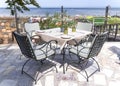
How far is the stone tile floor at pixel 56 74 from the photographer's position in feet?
9.28

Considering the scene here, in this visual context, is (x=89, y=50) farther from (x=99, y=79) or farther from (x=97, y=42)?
(x=99, y=79)

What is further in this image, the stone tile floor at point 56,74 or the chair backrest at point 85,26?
the chair backrest at point 85,26

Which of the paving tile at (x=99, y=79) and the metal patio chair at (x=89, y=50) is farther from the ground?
the metal patio chair at (x=89, y=50)

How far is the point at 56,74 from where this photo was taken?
10.3 feet

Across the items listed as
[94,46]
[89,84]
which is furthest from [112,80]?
Answer: [94,46]

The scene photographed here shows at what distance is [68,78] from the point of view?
9.78 ft

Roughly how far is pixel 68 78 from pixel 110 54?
185 cm

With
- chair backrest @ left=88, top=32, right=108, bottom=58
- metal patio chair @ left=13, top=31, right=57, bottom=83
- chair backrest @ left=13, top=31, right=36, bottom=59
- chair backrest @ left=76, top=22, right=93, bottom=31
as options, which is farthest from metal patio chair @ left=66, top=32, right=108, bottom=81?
chair backrest @ left=76, top=22, right=93, bottom=31

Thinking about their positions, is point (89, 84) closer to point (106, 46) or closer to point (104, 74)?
point (104, 74)

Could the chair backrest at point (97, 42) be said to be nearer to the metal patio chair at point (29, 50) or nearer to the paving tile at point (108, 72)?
the paving tile at point (108, 72)

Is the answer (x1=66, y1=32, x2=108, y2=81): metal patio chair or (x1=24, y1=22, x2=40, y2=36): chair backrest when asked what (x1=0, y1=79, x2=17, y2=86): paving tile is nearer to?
(x1=66, y1=32, x2=108, y2=81): metal patio chair

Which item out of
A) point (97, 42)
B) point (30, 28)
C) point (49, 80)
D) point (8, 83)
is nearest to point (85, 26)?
point (30, 28)

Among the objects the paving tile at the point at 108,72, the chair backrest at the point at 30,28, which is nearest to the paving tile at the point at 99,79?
the paving tile at the point at 108,72

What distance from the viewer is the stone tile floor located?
111 inches
